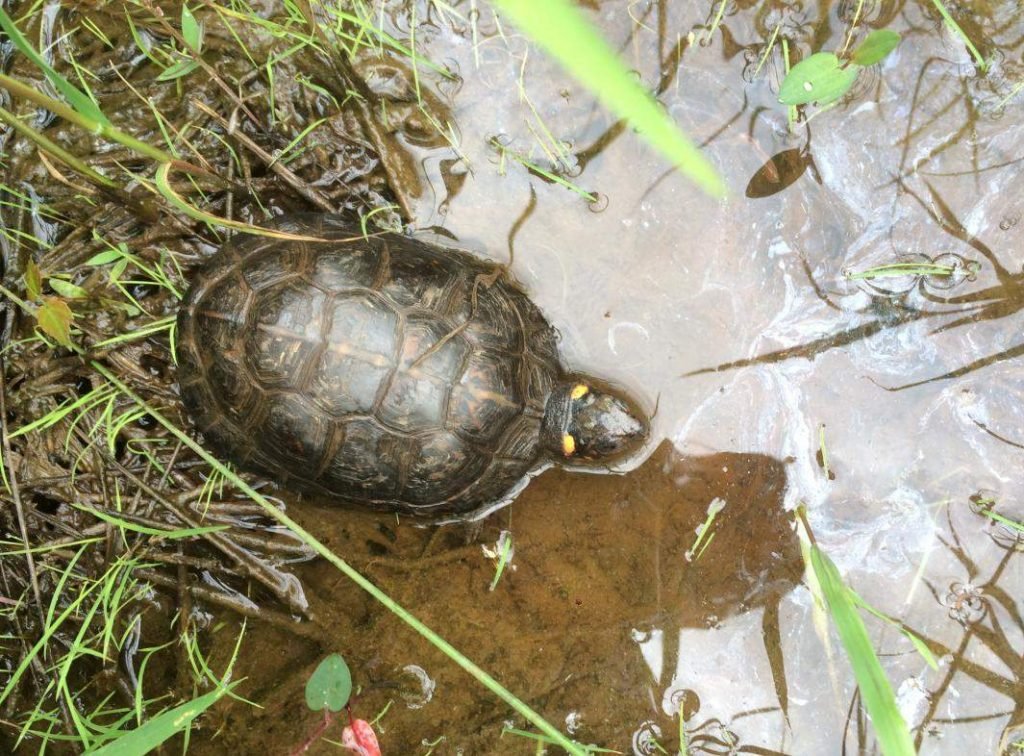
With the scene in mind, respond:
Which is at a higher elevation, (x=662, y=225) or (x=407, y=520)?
(x=662, y=225)

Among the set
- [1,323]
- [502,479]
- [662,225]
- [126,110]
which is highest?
[662,225]

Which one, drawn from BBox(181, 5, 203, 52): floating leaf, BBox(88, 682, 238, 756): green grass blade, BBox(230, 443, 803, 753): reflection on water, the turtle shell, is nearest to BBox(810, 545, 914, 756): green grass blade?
BBox(230, 443, 803, 753): reflection on water

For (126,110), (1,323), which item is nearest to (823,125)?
(126,110)

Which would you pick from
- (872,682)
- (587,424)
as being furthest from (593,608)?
(872,682)

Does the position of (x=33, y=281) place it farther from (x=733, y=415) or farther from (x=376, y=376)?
(x=733, y=415)

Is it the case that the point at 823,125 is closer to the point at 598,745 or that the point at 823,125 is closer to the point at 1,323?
the point at 598,745

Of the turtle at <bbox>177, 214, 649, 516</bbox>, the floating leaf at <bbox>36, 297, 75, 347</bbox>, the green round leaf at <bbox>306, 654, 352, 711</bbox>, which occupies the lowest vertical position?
the green round leaf at <bbox>306, 654, 352, 711</bbox>

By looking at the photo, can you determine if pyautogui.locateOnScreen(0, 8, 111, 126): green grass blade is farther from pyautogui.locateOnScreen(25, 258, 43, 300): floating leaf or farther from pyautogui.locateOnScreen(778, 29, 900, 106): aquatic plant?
pyautogui.locateOnScreen(778, 29, 900, 106): aquatic plant
